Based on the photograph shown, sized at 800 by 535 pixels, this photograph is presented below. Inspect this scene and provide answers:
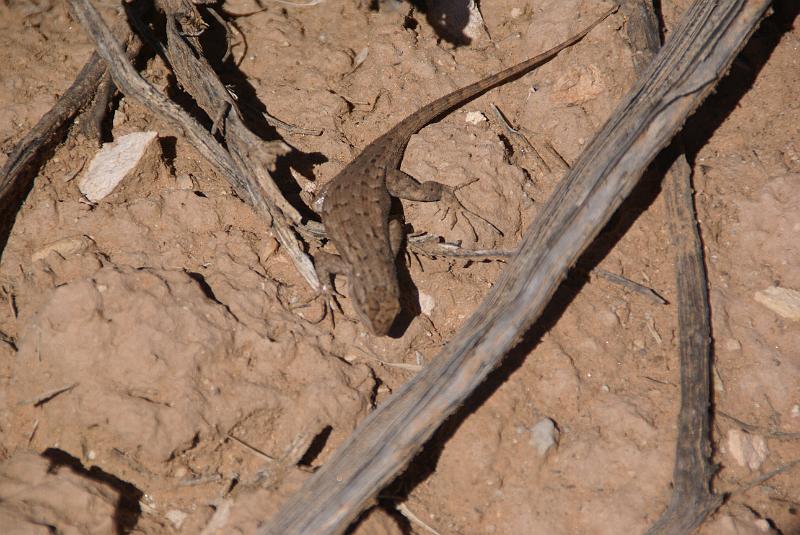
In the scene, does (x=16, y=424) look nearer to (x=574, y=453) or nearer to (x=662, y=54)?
(x=574, y=453)

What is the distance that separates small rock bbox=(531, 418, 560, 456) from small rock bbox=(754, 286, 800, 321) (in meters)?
2.07

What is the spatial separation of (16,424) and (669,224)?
5.15 metres

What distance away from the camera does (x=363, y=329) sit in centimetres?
464

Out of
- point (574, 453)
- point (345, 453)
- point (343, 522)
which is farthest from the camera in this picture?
point (574, 453)

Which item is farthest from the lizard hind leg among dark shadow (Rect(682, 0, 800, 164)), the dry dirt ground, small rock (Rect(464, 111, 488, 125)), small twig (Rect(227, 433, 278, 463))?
dark shadow (Rect(682, 0, 800, 164))

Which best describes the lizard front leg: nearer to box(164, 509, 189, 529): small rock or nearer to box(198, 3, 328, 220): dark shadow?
box(198, 3, 328, 220): dark shadow

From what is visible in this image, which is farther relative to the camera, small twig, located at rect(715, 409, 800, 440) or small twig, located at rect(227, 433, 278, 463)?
small twig, located at rect(715, 409, 800, 440)

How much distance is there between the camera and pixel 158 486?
379 cm

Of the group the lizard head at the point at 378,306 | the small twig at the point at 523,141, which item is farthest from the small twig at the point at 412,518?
the small twig at the point at 523,141

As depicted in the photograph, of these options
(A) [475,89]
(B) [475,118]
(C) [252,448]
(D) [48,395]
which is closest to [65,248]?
(D) [48,395]

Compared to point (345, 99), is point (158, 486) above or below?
below

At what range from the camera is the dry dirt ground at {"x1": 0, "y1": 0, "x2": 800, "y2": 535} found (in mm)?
3811

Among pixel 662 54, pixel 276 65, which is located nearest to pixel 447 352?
pixel 662 54

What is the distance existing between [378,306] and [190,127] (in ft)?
6.83
